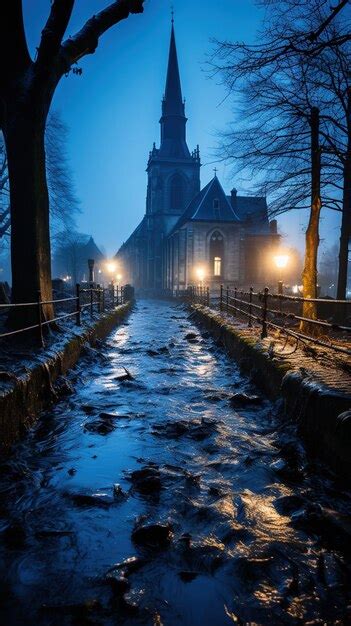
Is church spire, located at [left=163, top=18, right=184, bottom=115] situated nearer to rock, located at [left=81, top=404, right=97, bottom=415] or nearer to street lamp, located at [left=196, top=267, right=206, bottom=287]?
street lamp, located at [left=196, top=267, right=206, bottom=287]

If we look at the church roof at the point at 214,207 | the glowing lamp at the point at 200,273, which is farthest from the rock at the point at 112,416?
the church roof at the point at 214,207

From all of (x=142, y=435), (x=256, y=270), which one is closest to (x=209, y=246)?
(x=256, y=270)

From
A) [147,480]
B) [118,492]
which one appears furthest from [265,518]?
[118,492]

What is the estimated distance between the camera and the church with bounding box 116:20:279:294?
3722 centimetres

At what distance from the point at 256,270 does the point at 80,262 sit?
122ft

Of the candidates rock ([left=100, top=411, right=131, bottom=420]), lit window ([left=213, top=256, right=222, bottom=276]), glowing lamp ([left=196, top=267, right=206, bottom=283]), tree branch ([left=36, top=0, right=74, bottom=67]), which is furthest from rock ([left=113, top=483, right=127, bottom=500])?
lit window ([left=213, top=256, right=222, bottom=276])

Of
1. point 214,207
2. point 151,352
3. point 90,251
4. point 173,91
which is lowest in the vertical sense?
point 151,352

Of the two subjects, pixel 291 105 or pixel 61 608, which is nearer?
pixel 61 608

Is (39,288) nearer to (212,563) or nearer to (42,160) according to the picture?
(42,160)

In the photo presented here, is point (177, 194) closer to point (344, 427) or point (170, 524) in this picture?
point (344, 427)

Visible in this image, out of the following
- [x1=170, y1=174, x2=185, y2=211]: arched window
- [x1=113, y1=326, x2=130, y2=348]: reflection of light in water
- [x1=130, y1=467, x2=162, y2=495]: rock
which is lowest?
[x1=113, y1=326, x2=130, y2=348]: reflection of light in water

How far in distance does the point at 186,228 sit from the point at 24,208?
3196 centimetres

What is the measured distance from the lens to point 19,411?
12.1ft

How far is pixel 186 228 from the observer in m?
37.2
